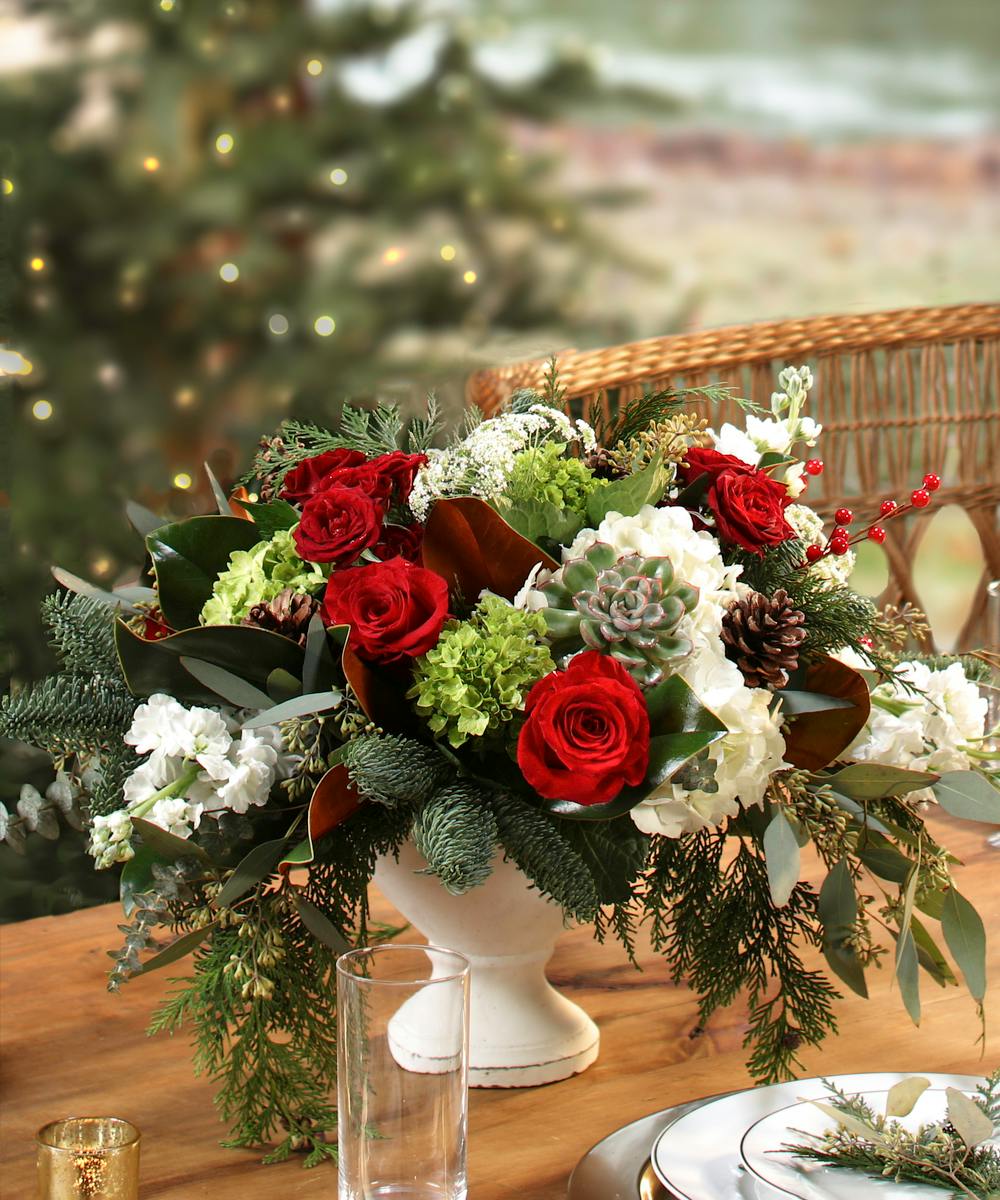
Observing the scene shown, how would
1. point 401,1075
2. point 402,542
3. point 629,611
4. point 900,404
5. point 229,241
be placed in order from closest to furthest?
point 401,1075 < point 629,611 < point 402,542 < point 900,404 < point 229,241

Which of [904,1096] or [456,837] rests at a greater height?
[456,837]

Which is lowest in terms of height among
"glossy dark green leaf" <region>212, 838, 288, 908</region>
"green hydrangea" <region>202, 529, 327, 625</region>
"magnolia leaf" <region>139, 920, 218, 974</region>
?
"magnolia leaf" <region>139, 920, 218, 974</region>

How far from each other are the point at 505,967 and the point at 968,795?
0.93ft

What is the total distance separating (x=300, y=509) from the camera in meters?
0.87

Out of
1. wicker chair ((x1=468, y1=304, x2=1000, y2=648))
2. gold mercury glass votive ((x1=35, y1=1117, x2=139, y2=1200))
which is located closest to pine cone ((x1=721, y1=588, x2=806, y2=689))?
gold mercury glass votive ((x1=35, y1=1117, x2=139, y2=1200))

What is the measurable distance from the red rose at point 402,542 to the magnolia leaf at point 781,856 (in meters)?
0.25

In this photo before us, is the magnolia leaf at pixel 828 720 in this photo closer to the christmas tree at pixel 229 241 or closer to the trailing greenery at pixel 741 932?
the trailing greenery at pixel 741 932

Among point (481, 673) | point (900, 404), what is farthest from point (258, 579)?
point (900, 404)

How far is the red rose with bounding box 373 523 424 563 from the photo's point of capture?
32.3 inches

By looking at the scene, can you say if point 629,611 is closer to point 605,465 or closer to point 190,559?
point 605,465

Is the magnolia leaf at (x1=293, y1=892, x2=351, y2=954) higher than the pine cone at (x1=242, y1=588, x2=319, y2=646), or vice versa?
the pine cone at (x1=242, y1=588, x2=319, y2=646)

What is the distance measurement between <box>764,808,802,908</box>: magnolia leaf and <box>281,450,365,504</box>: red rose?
31 centimetres

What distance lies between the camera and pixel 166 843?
726 millimetres

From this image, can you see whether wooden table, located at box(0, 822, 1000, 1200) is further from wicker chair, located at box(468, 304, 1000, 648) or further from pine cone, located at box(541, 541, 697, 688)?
wicker chair, located at box(468, 304, 1000, 648)
